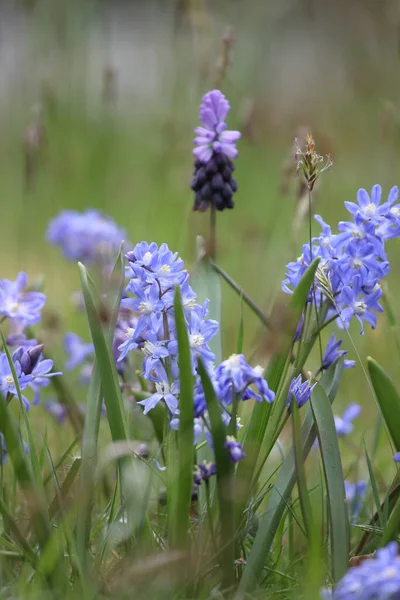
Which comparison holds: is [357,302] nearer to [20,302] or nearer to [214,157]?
Result: [214,157]

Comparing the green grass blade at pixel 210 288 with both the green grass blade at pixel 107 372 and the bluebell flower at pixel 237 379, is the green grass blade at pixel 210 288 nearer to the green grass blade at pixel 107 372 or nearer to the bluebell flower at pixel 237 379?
the green grass blade at pixel 107 372

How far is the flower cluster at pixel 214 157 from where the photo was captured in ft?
5.81

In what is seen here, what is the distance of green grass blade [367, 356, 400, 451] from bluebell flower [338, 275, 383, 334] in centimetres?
18

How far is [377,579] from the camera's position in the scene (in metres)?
1.18

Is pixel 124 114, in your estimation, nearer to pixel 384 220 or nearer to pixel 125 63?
pixel 125 63

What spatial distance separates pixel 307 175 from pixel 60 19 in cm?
223

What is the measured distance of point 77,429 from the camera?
7.38 feet

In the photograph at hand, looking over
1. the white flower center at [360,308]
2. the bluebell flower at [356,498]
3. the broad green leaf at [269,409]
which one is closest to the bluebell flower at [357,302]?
the white flower center at [360,308]

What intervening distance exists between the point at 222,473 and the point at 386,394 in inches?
12.2

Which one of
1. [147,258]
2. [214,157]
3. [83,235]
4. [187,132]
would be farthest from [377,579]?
[187,132]

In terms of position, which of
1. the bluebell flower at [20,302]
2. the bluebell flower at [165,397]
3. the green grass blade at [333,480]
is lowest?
the green grass blade at [333,480]

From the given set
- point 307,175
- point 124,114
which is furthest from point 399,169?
point 307,175

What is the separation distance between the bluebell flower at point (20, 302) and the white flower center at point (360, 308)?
75 centimetres

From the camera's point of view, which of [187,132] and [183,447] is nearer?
[183,447]
